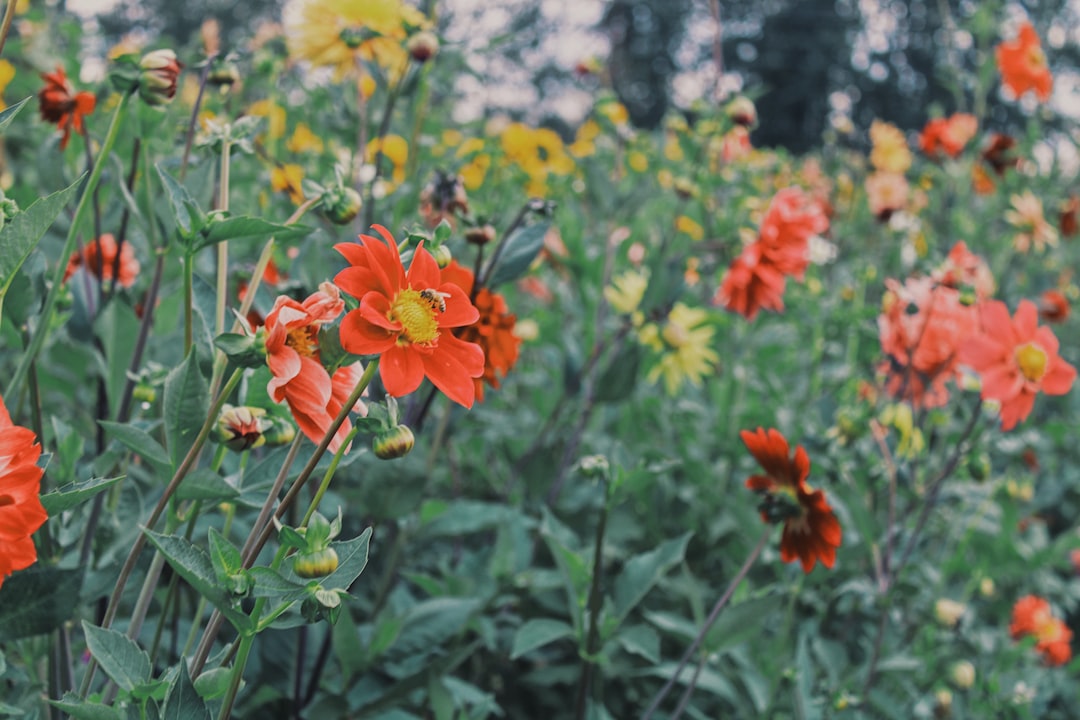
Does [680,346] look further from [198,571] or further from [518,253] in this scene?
[198,571]

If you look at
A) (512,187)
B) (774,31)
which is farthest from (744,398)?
(774,31)

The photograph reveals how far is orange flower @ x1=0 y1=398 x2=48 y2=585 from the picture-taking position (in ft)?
1.76

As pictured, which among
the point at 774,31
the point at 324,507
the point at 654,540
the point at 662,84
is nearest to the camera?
the point at 324,507

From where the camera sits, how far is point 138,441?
28.2 inches

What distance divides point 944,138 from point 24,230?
10.4 feet

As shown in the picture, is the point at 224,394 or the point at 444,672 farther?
the point at 444,672

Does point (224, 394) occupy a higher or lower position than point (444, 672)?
higher

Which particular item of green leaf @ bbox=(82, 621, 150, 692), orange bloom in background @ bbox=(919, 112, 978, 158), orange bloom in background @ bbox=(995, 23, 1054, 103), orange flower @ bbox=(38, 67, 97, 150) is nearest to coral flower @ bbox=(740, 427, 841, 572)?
green leaf @ bbox=(82, 621, 150, 692)

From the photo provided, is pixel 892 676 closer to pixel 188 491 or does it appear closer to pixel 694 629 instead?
pixel 694 629

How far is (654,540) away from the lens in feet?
5.67

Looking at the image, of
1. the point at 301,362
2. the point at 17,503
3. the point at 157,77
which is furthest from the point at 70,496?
the point at 157,77

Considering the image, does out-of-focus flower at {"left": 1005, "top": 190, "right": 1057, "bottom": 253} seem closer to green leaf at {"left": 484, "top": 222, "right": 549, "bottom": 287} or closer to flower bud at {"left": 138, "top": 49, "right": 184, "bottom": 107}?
green leaf at {"left": 484, "top": 222, "right": 549, "bottom": 287}

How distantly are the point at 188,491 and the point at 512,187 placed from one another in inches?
71.3

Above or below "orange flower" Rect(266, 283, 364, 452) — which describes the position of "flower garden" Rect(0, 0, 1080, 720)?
below
